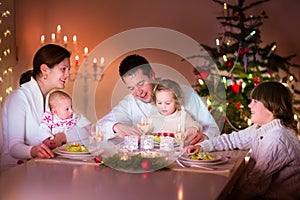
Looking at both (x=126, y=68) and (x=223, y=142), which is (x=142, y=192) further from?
(x=126, y=68)

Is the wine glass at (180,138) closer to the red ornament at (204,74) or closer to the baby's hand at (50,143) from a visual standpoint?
the baby's hand at (50,143)

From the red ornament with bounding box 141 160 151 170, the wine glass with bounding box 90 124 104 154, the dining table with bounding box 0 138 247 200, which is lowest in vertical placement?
the dining table with bounding box 0 138 247 200

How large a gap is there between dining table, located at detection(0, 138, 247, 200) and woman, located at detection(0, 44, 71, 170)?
47 centimetres

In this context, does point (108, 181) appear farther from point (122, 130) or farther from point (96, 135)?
point (122, 130)

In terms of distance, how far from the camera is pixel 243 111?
3.77 metres

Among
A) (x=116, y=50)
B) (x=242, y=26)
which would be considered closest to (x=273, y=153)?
(x=242, y=26)

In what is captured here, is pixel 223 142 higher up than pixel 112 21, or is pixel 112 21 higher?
pixel 112 21

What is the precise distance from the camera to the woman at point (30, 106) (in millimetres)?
2410

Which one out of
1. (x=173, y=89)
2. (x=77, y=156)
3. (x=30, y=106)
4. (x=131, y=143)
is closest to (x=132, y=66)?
(x=173, y=89)

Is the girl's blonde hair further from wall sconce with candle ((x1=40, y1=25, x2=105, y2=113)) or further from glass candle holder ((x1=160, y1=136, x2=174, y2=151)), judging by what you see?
wall sconce with candle ((x1=40, y1=25, x2=105, y2=113))

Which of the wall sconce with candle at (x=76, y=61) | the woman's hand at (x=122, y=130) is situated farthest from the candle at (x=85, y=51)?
the woman's hand at (x=122, y=130)

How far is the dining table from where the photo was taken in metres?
1.44

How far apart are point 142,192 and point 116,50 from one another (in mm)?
3630

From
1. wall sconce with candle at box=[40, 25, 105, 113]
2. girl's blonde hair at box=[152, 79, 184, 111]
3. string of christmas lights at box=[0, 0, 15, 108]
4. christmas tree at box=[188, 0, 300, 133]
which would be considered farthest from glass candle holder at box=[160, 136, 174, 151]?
string of christmas lights at box=[0, 0, 15, 108]
